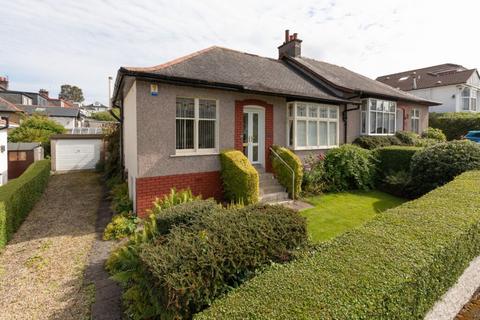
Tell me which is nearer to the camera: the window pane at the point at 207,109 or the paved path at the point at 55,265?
the paved path at the point at 55,265

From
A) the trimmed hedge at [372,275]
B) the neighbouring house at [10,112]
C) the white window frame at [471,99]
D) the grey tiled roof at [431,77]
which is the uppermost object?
the grey tiled roof at [431,77]

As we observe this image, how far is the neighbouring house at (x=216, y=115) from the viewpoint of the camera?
7559mm

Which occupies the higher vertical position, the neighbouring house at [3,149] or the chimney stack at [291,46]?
the chimney stack at [291,46]

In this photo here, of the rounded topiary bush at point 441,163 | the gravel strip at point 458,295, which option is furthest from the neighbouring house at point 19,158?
the rounded topiary bush at point 441,163

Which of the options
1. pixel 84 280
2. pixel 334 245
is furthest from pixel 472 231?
pixel 84 280

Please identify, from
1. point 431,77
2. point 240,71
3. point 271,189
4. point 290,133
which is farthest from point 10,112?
point 431,77

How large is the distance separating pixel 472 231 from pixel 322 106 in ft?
28.2

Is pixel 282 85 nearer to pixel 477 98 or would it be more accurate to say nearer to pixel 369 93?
pixel 369 93

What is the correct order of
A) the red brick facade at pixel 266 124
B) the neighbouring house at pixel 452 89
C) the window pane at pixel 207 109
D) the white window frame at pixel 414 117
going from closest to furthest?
the window pane at pixel 207 109 < the red brick facade at pixel 266 124 < the white window frame at pixel 414 117 < the neighbouring house at pixel 452 89

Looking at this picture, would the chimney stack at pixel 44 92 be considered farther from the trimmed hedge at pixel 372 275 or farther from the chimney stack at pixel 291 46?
the trimmed hedge at pixel 372 275

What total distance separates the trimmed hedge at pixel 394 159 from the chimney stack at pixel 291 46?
8.22 m

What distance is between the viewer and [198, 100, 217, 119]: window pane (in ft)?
28.0

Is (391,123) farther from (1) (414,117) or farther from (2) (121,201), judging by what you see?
(2) (121,201)

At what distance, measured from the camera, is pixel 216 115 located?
8750mm
